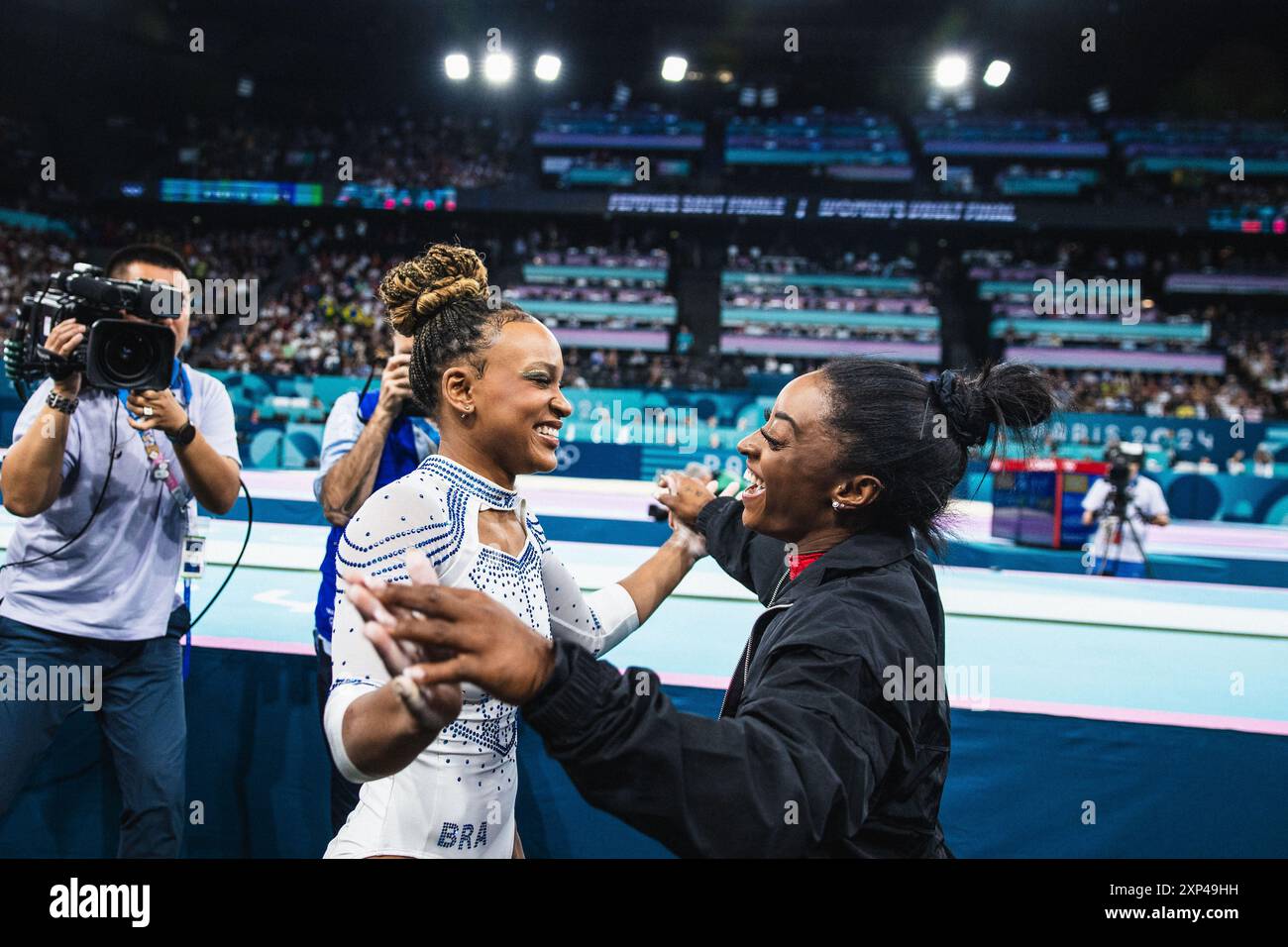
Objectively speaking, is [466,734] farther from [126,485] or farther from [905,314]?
[905,314]

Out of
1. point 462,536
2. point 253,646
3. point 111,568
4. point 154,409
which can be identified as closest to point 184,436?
point 154,409

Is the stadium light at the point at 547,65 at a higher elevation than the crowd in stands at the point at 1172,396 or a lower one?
higher

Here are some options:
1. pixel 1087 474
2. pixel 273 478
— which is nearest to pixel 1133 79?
pixel 1087 474

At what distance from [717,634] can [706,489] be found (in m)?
2.09

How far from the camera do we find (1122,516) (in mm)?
6730

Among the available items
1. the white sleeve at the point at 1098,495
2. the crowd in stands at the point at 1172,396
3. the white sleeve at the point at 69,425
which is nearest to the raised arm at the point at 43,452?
the white sleeve at the point at 69,425

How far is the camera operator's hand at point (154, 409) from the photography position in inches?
81.0

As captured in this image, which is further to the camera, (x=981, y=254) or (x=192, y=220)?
(x=192, y=220)

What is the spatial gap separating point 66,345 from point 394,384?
0.75 meters

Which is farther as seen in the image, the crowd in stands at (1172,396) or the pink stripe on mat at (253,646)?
the crowd in stands at (1172,396)

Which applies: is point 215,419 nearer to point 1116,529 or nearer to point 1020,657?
point 1020,657

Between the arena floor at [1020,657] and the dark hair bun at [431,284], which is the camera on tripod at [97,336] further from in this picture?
the arena floor at [1020,657]

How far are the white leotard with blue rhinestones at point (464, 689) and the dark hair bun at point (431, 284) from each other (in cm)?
31

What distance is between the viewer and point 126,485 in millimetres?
2248
